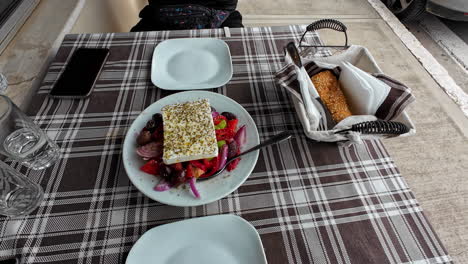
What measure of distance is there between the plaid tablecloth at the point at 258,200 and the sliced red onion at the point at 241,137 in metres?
0.07

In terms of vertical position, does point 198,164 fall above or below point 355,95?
below

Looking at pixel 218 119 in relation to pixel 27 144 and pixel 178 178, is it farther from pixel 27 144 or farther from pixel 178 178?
pixel 27 144

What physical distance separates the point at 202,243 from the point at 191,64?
60cm

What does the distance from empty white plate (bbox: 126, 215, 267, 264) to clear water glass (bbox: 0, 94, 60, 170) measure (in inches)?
14.2

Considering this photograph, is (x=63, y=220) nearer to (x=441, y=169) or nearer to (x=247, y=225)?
(x=247, y=225)

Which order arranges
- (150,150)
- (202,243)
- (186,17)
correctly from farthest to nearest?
(186,17) < (150,150) < (202,243)

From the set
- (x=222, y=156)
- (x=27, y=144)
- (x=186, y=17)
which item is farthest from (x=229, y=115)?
(x=186, y=17)

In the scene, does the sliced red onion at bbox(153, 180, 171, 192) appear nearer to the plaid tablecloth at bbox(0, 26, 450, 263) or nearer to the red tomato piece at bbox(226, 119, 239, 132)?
the plaid tablecloth at bbox(0, 26, 450, 263)

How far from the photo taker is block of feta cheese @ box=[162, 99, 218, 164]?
0.63 m

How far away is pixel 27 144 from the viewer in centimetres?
69

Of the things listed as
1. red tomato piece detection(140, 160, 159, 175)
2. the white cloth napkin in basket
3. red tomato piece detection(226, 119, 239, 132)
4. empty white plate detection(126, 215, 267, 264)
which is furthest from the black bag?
empty white plate detection(126, 215, 267, 264)

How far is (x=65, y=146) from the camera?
0.72 meters

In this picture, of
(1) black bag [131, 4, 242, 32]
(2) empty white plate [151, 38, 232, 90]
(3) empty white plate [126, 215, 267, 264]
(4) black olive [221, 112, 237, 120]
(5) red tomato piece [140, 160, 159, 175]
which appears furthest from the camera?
(1) black bag [131, 4, 242, 32]

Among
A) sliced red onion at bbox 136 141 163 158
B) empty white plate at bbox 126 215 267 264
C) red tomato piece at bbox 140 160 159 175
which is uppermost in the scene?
sliced red onion at bbox 136 141 163 158
